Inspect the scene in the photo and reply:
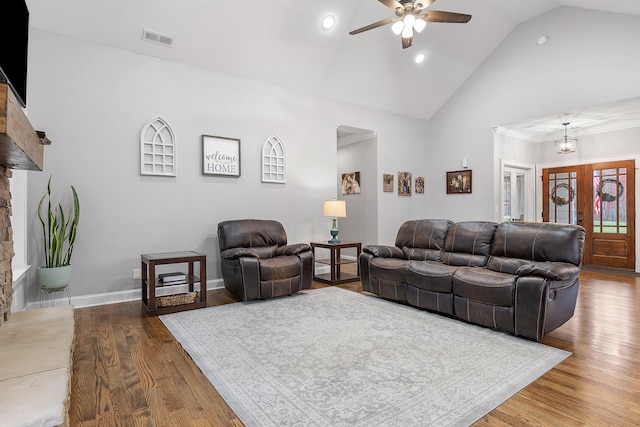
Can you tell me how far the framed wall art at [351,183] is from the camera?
7.20m

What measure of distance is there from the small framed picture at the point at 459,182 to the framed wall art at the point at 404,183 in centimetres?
82

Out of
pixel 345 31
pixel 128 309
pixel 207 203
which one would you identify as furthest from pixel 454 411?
pixel 345 31

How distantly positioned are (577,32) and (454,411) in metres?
6.16

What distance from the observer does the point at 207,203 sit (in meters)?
4.74

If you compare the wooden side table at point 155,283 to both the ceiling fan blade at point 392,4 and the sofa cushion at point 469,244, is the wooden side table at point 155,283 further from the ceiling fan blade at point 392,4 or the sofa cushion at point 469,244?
A: the ceiling fan blade at point 392,4

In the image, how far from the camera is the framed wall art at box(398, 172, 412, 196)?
711cm

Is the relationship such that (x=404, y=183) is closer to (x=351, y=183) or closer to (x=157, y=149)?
(x=351, y=183)

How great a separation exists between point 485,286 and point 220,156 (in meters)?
3.65

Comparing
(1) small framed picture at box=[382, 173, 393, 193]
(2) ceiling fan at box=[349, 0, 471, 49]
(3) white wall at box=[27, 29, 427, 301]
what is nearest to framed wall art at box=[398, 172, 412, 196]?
(1) small framed picture at box=[382, 173, 393, 193]

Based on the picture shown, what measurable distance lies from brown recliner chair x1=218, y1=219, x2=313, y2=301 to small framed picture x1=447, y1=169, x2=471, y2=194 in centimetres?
404

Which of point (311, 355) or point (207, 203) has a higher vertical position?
point (207, 203)

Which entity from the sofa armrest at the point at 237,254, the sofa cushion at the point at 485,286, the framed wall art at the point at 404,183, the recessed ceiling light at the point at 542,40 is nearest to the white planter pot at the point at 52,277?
the sofa armrest at the point at 237,254

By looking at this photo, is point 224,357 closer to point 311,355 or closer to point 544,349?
point 311,355

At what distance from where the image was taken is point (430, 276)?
348cm
